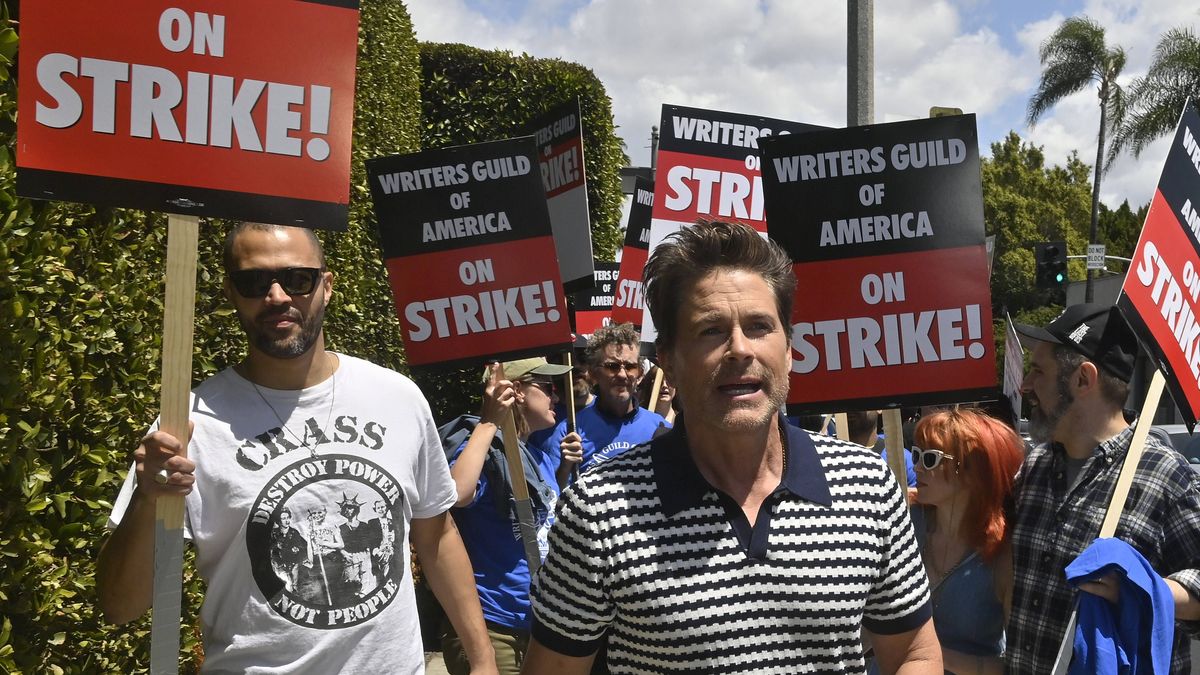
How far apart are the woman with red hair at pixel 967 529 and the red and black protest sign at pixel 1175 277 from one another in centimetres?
56

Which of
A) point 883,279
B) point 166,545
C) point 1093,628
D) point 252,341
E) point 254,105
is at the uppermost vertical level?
point 254,105

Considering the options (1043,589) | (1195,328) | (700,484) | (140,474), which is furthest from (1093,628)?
(140,474)

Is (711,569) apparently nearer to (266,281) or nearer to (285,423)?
(285,423)

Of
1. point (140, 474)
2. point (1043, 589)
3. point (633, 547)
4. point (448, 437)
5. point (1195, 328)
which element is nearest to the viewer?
point (633, 547)

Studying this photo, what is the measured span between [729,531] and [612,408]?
14.7 ft

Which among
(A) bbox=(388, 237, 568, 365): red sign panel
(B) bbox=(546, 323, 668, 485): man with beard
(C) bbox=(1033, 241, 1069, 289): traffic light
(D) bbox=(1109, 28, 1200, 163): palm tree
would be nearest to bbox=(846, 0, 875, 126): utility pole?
(B) bbox=(546, 323, 668, 485): man with beard

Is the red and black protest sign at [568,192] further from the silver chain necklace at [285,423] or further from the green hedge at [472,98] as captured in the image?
the green hedge at [472,98]

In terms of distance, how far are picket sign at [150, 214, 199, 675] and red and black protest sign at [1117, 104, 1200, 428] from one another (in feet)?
8.55

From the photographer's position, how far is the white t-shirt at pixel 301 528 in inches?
112

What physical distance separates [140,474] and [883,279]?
2.41 metres

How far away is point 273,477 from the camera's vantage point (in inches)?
114

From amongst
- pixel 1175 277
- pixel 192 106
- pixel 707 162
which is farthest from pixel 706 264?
pixel 707 162

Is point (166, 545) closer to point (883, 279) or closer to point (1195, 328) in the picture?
point (883, 279)

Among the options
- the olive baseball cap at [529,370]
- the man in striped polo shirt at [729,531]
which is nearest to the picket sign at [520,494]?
the olive baseball cap at [529,370]
